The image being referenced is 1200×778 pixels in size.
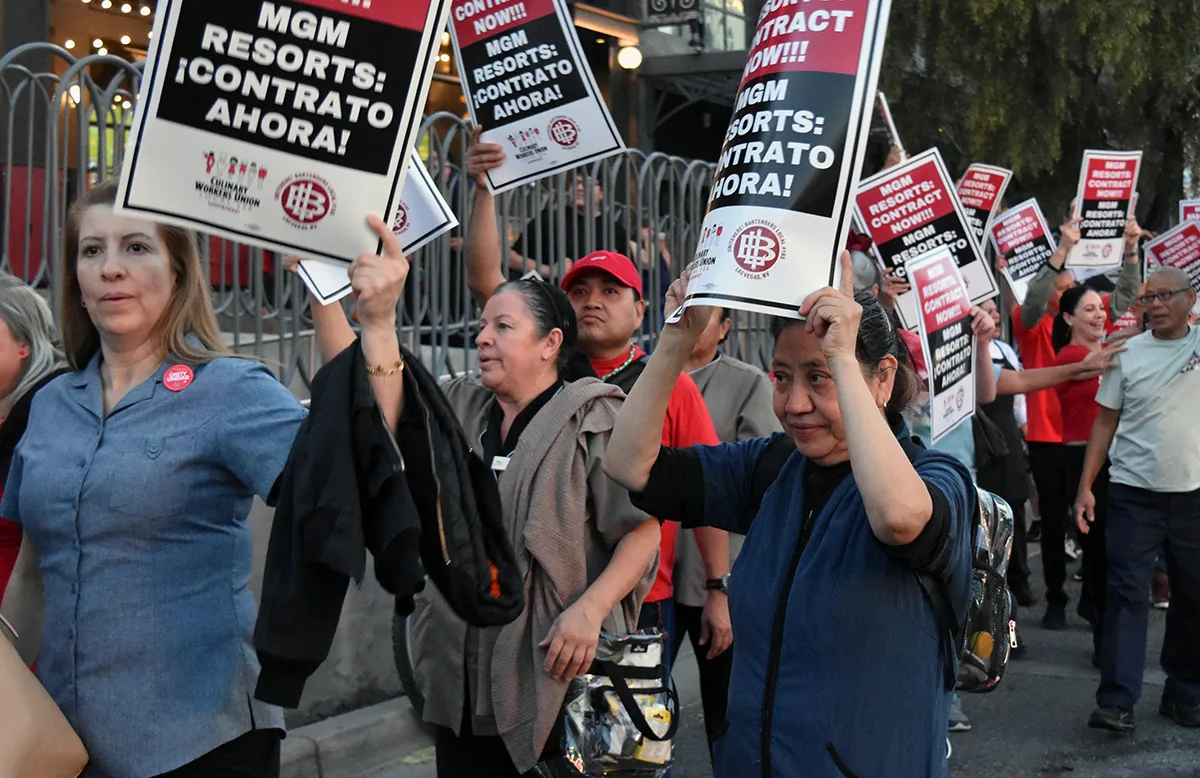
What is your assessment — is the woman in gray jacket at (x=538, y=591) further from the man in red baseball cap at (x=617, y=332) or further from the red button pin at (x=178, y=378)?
the red button pin at (x=178, y=378)

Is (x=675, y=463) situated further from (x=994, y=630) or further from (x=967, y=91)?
(x=967, y=91)

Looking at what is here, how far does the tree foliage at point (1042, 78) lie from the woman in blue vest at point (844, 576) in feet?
46.8

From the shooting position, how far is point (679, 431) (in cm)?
459

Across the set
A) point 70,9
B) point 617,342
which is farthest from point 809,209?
point 70,9

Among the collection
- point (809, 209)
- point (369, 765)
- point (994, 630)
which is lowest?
point (369, 765)

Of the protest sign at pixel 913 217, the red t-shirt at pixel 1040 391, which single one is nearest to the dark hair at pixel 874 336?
the protest sign at pixel 913 217

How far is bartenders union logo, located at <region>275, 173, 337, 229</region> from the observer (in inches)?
102

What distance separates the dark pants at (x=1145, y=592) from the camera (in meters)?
7.07

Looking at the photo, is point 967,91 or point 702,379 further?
point 967,91

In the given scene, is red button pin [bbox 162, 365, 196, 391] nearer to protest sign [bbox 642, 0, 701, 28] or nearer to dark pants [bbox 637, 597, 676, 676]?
dark pants [bbox 637, 597, 676, 676]

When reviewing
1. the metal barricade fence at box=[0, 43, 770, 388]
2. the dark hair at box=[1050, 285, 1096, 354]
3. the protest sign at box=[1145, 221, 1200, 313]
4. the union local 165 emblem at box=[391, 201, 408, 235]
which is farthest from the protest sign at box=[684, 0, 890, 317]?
the protest sign at box=[1145, 221, 1200, 313]

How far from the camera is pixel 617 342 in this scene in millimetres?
5012

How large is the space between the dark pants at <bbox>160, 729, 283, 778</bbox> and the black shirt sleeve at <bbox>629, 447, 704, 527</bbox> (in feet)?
3.11

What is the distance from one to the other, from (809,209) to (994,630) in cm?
111
